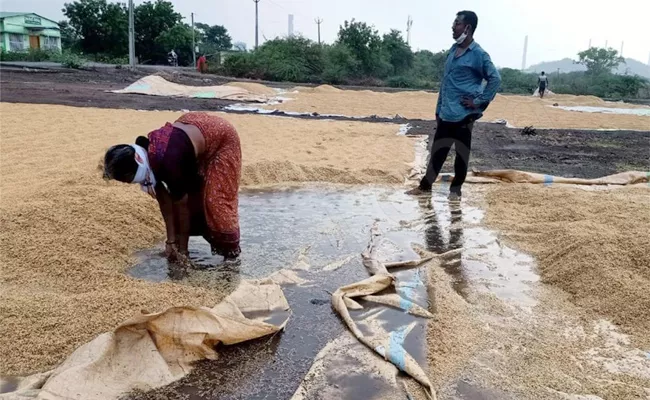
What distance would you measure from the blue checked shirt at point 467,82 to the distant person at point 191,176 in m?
2.43

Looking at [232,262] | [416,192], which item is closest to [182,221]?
[232,262]

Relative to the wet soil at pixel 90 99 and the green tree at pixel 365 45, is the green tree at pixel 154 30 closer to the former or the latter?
the green tree at pixel 365 45

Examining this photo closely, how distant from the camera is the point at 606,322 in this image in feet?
8.35

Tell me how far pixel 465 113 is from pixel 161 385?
12.0 ft

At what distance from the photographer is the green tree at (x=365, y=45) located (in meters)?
29.2

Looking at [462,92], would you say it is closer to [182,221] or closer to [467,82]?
[467,82]

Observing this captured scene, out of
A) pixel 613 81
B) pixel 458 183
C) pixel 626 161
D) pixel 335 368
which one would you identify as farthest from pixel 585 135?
pixel 613 81

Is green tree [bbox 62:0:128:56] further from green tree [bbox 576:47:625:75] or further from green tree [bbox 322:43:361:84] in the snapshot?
green tree [bbox 576:47:625:75]

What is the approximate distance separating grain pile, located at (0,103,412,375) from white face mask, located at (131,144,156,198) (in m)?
0.52

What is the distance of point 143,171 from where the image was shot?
9.23 feet

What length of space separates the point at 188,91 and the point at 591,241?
13.6 metres

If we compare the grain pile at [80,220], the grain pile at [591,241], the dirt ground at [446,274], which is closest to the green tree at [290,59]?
the grain pile at [80,220]

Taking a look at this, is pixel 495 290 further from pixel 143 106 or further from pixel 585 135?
pixel 143 106

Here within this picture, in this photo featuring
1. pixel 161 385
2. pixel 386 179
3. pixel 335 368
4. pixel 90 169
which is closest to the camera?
pixel 161 385
